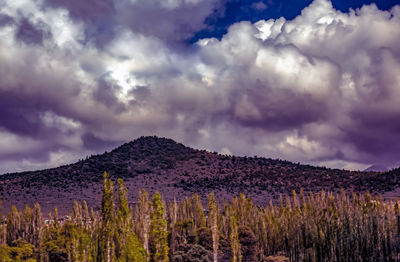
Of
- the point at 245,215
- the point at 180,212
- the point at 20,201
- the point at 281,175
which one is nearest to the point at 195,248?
the point at 245,215

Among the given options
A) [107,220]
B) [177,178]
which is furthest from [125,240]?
[177,178]

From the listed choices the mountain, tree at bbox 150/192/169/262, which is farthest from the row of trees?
the mountain

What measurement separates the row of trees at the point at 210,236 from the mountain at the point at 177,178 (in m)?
46.1

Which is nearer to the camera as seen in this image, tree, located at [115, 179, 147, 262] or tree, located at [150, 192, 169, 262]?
tree, located at [115, 179, 147, 262]

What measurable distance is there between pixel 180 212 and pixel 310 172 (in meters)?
67.9

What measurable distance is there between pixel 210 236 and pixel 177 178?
84922 millimetres

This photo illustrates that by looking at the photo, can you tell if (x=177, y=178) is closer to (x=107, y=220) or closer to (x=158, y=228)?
(x=158, y=228)

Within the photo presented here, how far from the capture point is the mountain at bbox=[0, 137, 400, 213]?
128 m

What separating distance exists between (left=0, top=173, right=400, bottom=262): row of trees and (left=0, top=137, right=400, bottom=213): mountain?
46076mm

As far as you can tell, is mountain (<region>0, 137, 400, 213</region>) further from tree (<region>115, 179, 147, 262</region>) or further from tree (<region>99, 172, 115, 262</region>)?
tree (<region>99, 172, 115, 262</region>)

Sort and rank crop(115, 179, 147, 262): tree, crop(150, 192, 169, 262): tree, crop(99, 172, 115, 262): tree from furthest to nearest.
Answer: crop(150, 192, 169, 262): tree
crop(99, 172, 115, 262): tree
crop(115, 179, 147, 262): tree

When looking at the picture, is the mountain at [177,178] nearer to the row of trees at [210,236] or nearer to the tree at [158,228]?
the row of trees at [210,236]

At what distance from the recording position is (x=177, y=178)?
155250 millimetres

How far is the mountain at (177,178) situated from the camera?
128 m
